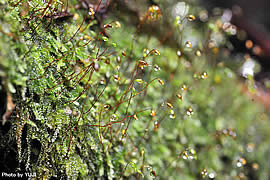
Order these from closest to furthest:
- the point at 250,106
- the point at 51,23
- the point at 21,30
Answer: the point at 21,30
the point at 51,23
the point at 250,106

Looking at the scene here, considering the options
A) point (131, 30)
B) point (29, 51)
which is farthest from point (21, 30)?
point (131, 30)

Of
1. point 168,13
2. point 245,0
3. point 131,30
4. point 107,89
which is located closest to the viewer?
point 107,89

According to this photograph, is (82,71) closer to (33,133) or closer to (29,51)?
(29,51)

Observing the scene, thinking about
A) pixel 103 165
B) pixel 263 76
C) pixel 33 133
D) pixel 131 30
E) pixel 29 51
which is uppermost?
pixel 263 76

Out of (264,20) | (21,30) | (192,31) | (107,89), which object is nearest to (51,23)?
(21,30)

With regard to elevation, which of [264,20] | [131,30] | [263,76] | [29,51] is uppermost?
[264,20]

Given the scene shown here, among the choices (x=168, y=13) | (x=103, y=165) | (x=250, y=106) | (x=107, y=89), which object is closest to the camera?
(x=103, y=165)

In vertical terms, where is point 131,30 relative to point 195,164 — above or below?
above

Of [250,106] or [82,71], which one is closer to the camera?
[82,71]

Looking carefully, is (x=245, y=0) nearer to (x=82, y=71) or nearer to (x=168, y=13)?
(x=168, y=13)
